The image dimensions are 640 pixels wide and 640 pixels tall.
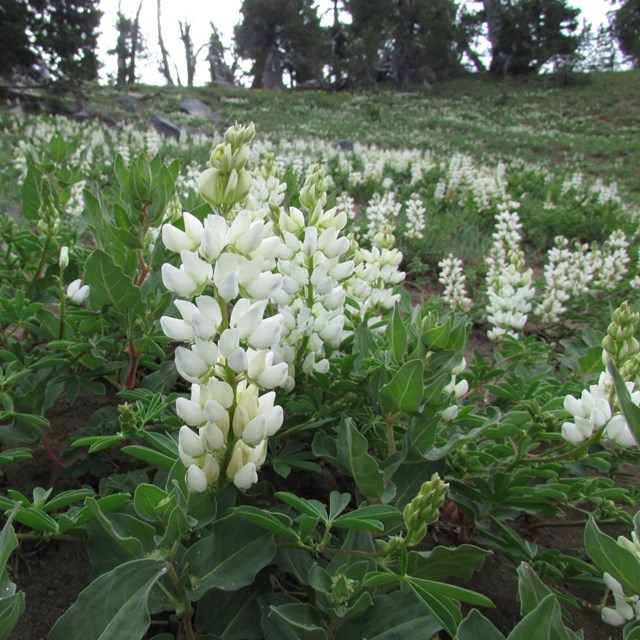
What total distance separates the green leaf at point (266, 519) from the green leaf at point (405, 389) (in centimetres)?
35

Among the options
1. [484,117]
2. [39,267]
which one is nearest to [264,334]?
[39,267]

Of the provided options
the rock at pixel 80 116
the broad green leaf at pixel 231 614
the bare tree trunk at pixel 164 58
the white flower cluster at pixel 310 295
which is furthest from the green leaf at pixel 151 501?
the bare tree trunk at pixel 164 58

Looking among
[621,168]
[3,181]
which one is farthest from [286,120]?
[3,181]

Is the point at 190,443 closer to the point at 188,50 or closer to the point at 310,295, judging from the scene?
the point at 310,295

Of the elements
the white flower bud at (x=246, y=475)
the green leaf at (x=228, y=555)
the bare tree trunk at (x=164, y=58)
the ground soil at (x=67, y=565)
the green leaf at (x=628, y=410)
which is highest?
the bare tree trunk at (x=164, y=58)

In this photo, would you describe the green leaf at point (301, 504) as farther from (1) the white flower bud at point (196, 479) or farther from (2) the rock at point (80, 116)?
(2) the rock at point (80, 116)

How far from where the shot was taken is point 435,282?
16.3 ft

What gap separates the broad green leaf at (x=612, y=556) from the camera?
3.13 ft

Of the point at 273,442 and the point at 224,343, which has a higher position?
the point at 224,343

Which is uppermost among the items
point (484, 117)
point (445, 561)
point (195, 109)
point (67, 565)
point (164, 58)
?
point (164, 58)

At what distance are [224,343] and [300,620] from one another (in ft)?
1.72

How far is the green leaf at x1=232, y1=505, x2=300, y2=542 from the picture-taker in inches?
37.7

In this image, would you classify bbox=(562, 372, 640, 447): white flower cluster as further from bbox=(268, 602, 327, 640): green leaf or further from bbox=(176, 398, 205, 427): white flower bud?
bbox=(176, 398, 205, 427): white flower bud

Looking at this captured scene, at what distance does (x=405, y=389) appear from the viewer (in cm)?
119
